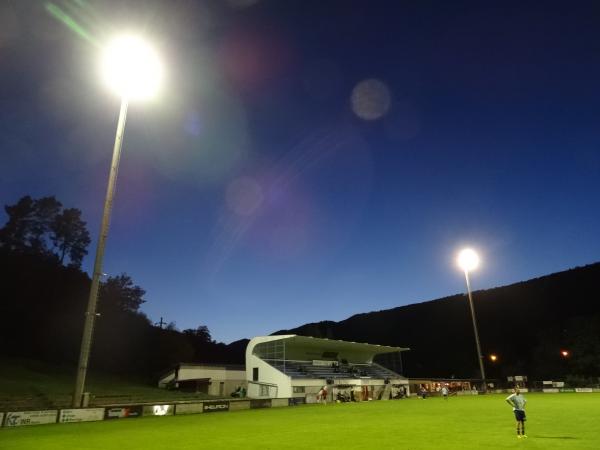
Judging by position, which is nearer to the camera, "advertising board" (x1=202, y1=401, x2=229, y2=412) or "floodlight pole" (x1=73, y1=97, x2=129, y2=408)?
"floodlight pole" (x1=73, y1=97, x2=129, y2=408)

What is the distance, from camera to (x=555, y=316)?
116188 mm

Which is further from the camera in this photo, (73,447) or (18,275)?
(18,275)

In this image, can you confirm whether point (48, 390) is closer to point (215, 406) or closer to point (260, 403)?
point (215, 406)

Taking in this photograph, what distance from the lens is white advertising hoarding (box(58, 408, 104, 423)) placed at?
22.8 m

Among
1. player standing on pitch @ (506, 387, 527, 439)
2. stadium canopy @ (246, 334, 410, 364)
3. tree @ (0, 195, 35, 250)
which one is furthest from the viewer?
tree @ (0, 195, 35, 250)

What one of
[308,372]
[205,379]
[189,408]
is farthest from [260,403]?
[205,379]

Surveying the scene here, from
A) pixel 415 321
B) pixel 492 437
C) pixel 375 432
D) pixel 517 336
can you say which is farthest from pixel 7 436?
pixel 415 321

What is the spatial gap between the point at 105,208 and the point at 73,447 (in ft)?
50.6

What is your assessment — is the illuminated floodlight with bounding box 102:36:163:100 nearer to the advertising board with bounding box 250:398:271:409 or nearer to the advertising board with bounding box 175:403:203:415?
the advertising board with bounding box 175:403:203:415

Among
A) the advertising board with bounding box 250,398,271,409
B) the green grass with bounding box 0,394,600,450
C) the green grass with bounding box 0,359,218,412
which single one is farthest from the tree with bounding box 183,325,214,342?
the green grass with bounding box 0,394,600,450

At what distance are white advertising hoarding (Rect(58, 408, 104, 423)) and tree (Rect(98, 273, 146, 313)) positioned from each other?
2298 inches

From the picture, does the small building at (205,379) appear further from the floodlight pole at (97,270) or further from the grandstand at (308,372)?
the floodlight pole at (97,270)

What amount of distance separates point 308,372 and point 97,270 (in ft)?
126

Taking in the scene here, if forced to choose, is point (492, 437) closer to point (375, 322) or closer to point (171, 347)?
point (171, 347)
